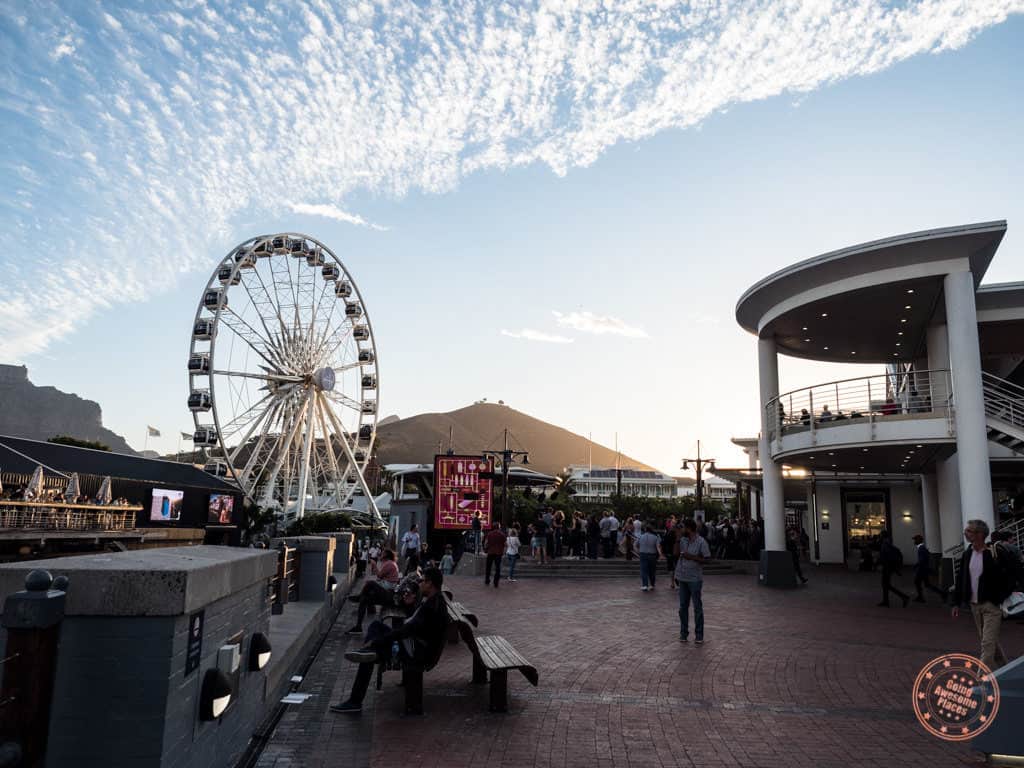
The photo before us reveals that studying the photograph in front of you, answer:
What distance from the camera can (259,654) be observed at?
4703 millimetres

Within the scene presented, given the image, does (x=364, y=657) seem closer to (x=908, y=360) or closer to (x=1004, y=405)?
(x=1004, y=405)

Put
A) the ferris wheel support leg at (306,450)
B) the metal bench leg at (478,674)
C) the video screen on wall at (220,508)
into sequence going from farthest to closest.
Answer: the video screen on wall at (220,508)
the ferris wheel support leg at (306,450)
the metal bench leg at (478,674)

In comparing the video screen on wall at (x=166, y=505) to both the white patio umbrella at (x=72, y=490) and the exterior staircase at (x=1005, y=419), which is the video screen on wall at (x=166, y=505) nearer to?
the white patio umbrella at (x=72, y=490)

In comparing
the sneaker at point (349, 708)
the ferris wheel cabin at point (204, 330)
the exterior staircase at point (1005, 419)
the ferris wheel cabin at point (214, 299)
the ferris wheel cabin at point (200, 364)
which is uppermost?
the ferris wheel cabin at point (214, 299)

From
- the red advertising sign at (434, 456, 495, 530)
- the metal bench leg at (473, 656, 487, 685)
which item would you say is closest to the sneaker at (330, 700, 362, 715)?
the metal bench leg at (473, 656, 487, 685)

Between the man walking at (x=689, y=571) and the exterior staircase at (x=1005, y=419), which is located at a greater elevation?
the exterior staircase at (x=1005, y=419)

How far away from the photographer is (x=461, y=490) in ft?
83.6

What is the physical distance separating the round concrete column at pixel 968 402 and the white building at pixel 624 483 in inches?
4278

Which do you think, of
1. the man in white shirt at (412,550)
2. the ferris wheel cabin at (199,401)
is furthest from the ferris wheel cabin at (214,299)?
the man in white shirt at (412,550)

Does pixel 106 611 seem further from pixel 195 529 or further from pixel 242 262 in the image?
pixel 195 529

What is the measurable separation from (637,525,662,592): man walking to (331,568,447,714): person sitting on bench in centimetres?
1087

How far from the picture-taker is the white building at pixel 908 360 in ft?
52.3

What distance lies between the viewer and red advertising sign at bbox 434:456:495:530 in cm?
2528

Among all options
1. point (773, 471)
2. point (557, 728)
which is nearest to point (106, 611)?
point (557, 728)
